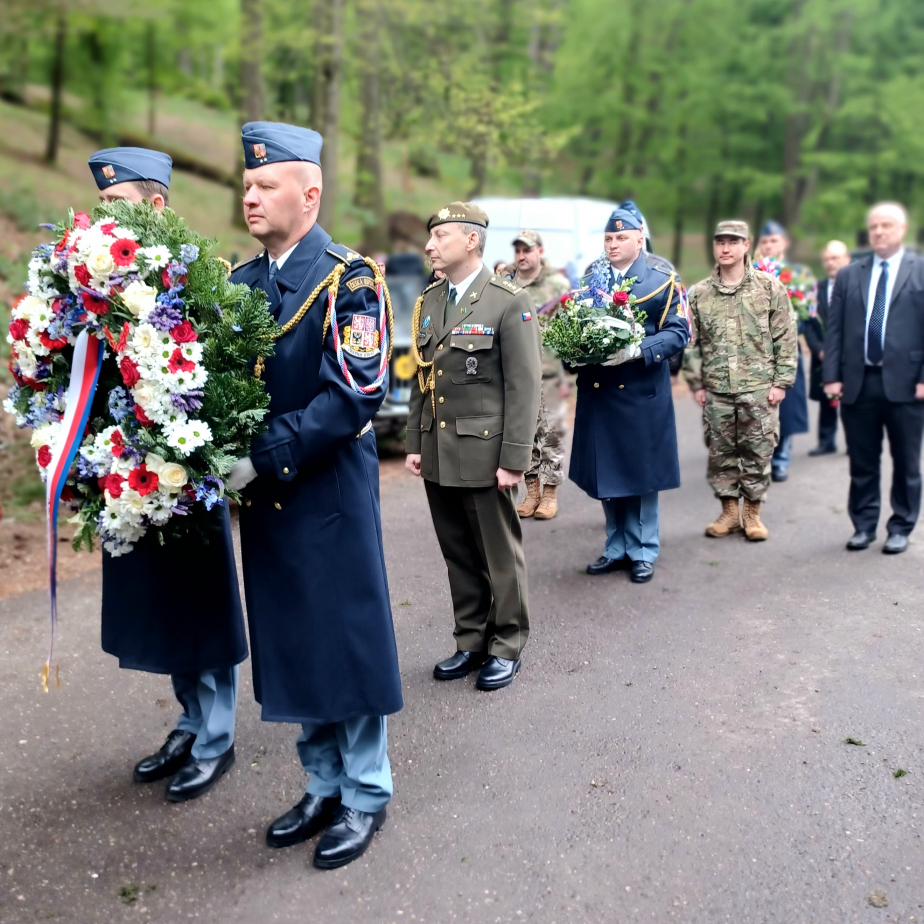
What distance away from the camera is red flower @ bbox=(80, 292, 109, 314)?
3.36 meters

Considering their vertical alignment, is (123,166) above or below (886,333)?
above

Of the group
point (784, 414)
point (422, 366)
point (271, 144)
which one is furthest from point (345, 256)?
point (784, 414)

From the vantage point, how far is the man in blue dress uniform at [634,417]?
21.6 ft

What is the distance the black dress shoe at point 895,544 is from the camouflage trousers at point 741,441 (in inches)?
34.9

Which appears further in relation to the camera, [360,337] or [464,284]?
[464,284]

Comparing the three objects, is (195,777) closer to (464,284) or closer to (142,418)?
(142,418)

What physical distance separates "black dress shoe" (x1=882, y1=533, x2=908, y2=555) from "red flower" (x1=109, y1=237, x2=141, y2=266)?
5512 millimetres

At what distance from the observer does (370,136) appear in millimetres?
21125

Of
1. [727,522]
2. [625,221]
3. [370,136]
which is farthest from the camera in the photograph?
[370,136]

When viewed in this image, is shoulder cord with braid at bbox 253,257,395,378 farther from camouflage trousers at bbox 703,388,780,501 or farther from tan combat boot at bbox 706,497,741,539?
tan combat boot at bbox 706,497,741,539

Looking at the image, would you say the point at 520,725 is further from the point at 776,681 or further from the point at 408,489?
the point at 408,489

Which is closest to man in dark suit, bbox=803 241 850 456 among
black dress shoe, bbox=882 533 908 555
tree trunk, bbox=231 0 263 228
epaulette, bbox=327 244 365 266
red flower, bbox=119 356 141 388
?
black dress shoe, bbox=882 533 908 555

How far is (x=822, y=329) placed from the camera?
10648 millimetres

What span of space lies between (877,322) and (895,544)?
4.87 ft
